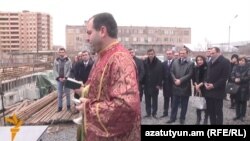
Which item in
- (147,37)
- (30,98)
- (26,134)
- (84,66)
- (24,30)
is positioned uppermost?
(24,30)

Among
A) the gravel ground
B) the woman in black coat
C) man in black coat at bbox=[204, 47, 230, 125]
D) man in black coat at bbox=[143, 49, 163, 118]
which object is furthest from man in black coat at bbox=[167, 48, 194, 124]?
the woman in black coat

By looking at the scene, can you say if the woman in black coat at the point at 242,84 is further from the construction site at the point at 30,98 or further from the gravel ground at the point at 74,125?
the construction site at the point at 30,98

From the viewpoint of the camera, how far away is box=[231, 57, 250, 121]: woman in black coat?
8078 millimetres

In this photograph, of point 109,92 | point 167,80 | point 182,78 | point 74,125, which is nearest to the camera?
point 109,92

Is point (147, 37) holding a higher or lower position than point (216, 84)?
higher

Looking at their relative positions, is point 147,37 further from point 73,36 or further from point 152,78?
point 152,78

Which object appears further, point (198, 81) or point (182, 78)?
point (182, 78)

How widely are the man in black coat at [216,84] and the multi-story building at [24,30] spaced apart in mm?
43993

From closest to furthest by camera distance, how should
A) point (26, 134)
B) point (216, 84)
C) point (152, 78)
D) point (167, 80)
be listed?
point (26, 134) → point (216, 84) → point (152, 78) → point (167, 80)

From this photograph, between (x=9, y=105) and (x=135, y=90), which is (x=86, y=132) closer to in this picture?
(x=135, y=90)

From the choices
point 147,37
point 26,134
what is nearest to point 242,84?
point 26,134

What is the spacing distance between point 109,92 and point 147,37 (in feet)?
202

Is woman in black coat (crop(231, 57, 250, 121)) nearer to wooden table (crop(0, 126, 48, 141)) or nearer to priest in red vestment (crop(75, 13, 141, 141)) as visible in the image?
wooden table (crop(0, 126, 48, 141))

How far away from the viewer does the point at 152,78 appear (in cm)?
838
